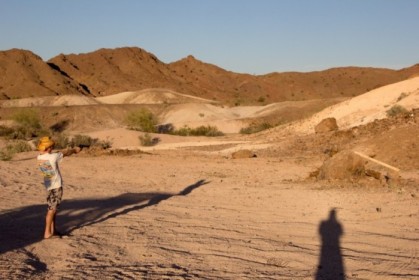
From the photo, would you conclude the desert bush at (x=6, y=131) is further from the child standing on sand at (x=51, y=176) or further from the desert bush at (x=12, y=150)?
the child standing on sand at (x=51, y=176)

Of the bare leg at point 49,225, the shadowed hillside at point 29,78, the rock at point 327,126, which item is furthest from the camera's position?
the shadowed hillside at point 29,78

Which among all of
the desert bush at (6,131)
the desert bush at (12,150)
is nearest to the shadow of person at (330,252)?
the desert bush at (12,150)

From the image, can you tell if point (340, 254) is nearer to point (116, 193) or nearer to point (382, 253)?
point (382, 253)

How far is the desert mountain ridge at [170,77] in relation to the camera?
303 feet

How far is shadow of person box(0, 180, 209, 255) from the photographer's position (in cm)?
844

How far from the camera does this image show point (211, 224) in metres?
9.86

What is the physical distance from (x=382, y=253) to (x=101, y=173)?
11.8m

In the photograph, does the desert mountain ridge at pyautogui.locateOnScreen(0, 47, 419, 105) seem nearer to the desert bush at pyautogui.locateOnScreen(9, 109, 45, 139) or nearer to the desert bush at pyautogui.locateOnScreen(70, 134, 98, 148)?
the desert bush at pyautogui.locateOnScreen(9, 109, 45, 139)

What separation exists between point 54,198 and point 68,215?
6.93 feet

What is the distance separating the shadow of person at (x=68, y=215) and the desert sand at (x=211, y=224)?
0.02 metres

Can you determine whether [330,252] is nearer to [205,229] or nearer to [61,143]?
[205,229]

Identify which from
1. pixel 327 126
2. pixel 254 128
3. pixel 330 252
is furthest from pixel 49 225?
pixel 254 128

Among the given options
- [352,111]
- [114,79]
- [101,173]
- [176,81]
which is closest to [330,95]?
[176,81]

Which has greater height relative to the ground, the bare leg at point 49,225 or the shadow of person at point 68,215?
the bare leg at point 49,225
